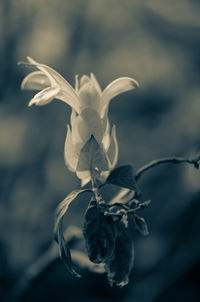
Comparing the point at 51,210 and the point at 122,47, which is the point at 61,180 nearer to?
the point at 51,210

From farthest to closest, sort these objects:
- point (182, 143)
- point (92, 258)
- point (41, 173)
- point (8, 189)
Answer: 1. point (182, 143)
2. point (41, 173)
3. point (8, 189)
4. point (92, 258)

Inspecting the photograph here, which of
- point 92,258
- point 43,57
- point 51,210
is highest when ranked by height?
point 43,57

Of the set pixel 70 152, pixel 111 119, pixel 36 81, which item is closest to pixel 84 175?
pixel 70 152

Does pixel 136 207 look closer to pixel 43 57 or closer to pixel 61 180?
pixel 61 180

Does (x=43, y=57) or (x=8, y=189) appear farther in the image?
(x=43, y=57)

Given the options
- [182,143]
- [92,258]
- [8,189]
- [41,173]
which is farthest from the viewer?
[182,143]

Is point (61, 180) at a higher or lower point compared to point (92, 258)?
lower

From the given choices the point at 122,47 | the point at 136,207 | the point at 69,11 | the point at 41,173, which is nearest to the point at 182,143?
the point at 122,47

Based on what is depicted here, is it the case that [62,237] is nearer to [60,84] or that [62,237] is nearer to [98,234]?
[98,234]
